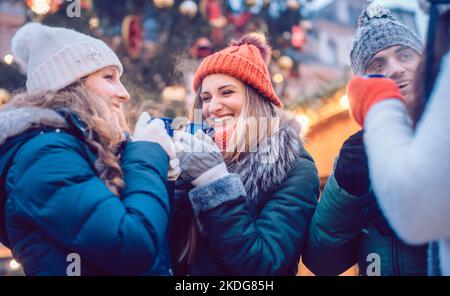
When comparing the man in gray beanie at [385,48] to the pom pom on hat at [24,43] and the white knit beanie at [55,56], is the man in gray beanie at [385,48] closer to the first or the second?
Answer: the white knit beanie at [55,56]

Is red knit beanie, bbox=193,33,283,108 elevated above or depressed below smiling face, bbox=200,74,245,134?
above

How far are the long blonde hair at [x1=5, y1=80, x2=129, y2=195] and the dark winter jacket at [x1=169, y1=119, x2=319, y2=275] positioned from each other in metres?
0.30

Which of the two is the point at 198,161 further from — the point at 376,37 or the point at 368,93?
the point at 376,37

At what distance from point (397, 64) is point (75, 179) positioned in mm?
1065

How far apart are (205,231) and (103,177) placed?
0.40 metres

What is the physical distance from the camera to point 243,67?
182cm

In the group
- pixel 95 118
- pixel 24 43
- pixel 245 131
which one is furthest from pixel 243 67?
pixel 24 43

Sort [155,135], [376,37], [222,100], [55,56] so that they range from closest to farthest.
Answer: [155,135]
[55,56]
[376,37]
[222,100]

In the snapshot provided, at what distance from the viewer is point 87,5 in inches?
192

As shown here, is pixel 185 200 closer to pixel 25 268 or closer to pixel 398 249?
pixel 25 268

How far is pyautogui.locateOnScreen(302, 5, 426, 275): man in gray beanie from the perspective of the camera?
56.7 inches

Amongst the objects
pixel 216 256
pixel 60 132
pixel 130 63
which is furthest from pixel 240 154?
pixel 130 63

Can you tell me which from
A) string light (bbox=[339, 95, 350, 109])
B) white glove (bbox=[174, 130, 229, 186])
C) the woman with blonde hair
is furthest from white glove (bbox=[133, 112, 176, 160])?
string light (bbox=[339, 95, 350, 109])

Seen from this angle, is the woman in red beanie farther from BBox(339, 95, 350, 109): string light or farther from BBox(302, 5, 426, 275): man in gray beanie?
BBox(339, 95, 350, 109): string light
